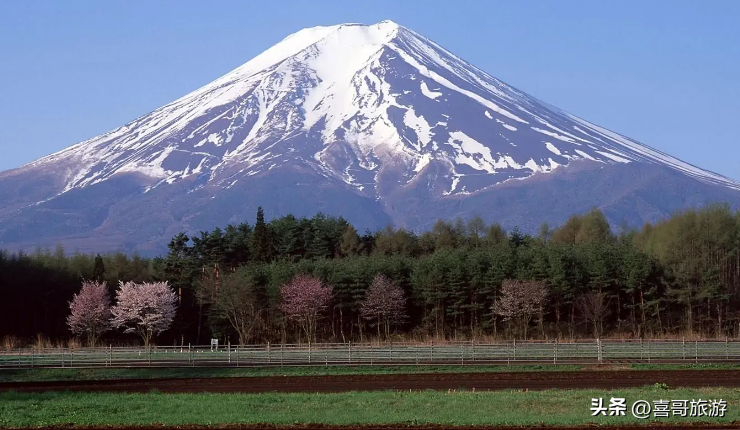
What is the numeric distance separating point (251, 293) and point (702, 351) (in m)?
32.1

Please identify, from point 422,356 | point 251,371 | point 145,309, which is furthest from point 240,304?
point 251,371

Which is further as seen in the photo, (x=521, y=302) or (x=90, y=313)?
(x=90, y=313)

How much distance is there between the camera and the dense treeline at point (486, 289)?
66688 millimetres

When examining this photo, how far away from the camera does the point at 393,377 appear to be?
3588 centimetres

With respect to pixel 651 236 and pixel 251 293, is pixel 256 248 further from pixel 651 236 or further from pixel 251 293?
pixel 651 236

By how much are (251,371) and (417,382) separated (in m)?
9.65

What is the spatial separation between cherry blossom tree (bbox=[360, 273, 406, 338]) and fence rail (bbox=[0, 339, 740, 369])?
19.3 metres

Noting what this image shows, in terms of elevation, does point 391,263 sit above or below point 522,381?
above

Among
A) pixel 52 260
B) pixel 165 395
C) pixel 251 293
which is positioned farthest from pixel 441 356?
pixel 52 260

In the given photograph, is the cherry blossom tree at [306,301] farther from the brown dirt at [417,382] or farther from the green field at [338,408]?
the green field at [338,408]

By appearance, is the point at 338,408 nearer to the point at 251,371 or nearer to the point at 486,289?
the point at 251,371

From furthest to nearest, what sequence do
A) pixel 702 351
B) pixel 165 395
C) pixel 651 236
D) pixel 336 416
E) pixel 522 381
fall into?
pixel 651 236
pixel 702 351
pixel 522 381
pixel 165 395
pixel 336 416

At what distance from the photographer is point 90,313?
66938 millimetres

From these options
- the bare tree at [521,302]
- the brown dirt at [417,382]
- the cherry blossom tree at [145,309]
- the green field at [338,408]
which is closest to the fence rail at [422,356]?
the brown dirt at [417,382]
